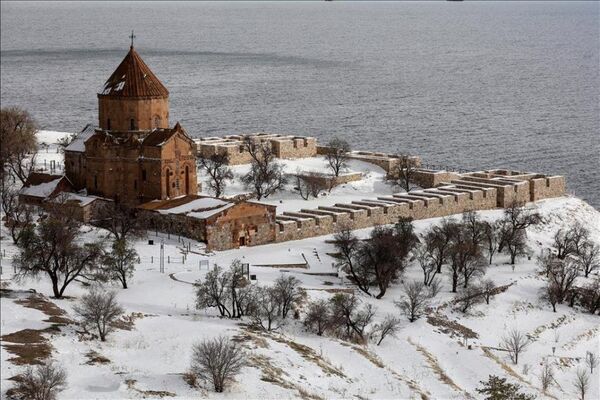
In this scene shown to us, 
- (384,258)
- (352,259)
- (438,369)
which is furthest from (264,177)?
(438,369)

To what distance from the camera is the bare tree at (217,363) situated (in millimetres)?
37969

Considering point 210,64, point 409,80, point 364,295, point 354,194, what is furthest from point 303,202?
point 210,64

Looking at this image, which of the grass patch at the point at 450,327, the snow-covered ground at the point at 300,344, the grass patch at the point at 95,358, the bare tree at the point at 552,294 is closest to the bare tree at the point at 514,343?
the snow-covered ground at the point at 300,344

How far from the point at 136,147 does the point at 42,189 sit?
4972 mm

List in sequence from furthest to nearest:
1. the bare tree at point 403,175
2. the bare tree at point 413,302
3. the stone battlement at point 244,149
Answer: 1. the stone battlement at point 244,149
2. the bare tree at point 403,175
3. the bare tree at point 413,302

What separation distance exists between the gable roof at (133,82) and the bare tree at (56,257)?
1296cm

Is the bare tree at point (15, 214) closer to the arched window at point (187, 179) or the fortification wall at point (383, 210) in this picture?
the arched window at point (187, 179)

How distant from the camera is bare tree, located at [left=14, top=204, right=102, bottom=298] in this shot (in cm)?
4666

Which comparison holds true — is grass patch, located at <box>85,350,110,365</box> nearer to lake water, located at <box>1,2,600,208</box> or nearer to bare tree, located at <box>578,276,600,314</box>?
bare tree, located at <box>578,276,600,314</box>

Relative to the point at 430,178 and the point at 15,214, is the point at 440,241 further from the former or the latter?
the point at 15,214

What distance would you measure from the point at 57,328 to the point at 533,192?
113 feet

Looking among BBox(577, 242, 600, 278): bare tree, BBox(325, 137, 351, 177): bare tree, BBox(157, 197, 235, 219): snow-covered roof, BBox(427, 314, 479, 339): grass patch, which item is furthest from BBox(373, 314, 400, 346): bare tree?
BBox(325, 137, 351, 177): bare tree

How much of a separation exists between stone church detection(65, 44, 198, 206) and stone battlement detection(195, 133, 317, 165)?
1043 cm

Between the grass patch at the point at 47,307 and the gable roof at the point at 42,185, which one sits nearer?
the grass patch at the point at 47,307
